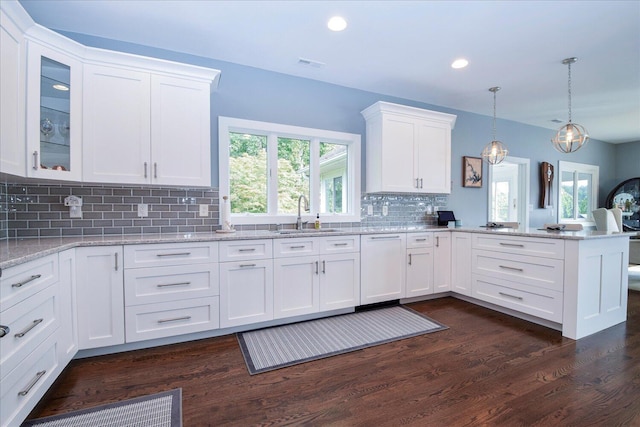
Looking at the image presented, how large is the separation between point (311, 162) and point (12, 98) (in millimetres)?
2489

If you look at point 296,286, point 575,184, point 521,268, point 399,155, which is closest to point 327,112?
point 399,155

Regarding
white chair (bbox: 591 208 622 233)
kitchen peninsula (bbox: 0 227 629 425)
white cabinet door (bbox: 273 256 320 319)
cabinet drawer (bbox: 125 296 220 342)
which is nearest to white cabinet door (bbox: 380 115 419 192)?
kitchen peninsula (bbox: 0 227 629 425)

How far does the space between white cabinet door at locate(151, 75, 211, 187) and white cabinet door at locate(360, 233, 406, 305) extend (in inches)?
68.9

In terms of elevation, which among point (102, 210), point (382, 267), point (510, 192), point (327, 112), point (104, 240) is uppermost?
point (327, 112)

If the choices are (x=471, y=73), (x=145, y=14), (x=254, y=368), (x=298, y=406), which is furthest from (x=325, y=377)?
(x=471, y=73)

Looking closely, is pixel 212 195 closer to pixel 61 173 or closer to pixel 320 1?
pixel 61 173

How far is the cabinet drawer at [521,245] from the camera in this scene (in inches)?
102

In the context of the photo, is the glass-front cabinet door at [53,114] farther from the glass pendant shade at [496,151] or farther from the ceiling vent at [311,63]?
the glass pendant shade at [496,151]

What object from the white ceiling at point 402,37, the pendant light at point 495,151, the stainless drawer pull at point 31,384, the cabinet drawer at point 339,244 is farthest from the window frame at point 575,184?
the stainless drawer pull at point 31,384

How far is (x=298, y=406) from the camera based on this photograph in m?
1.67

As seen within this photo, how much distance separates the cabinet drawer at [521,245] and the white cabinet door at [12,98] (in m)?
3.98

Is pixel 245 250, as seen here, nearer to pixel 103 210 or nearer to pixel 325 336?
pixel 325 336

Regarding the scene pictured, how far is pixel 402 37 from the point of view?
2.63 metres

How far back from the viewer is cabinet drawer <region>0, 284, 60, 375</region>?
1.30 m
